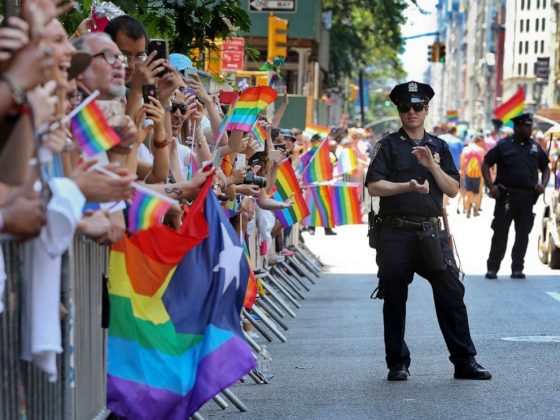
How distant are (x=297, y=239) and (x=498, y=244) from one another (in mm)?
2989

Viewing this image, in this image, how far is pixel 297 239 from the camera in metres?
20.9

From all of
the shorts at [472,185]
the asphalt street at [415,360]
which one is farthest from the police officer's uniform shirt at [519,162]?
the shorts at [472,185]

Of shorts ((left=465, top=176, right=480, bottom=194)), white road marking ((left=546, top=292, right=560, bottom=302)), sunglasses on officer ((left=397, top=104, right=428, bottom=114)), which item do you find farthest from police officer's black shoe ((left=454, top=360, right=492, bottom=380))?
shorts ((left=465, top=176, right=480, bottom=194))

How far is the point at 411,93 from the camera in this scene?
34.0ft

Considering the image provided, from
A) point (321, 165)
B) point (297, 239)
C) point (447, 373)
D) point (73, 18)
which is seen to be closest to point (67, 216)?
point (73, 18)

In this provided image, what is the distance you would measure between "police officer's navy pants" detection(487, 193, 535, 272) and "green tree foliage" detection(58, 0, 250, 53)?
7.71m

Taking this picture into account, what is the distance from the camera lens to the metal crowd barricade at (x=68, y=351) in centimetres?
546

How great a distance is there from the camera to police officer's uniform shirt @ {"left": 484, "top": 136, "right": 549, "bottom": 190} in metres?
19.1

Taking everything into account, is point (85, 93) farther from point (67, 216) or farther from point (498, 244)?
point (498, 244)

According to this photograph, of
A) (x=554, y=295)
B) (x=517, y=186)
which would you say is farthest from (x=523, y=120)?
(x=554, y=295)

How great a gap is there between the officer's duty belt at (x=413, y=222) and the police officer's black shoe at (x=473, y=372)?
0.94 metres

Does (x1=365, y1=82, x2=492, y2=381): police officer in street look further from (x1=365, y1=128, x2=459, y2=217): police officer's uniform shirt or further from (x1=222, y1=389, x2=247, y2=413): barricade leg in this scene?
(x1=222, y1=389, x2=247, y2=413): barricade leg

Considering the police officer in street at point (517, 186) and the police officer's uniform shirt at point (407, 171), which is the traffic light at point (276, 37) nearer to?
the police officer in street at point (517, 186)

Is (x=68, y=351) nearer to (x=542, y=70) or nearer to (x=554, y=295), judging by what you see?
(x=554, y=295)
